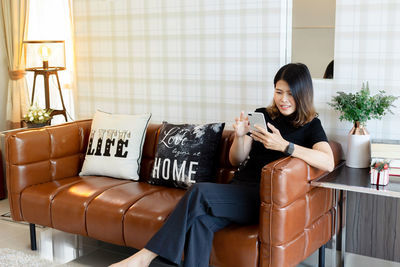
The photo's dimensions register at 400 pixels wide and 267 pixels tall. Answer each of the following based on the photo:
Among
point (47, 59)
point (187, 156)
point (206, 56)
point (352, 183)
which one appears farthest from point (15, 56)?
point (352, 183)

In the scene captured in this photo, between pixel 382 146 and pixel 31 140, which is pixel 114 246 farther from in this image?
pixel 382 146

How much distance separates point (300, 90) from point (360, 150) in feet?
1.66

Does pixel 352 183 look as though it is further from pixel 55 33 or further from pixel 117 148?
pixel 55 33

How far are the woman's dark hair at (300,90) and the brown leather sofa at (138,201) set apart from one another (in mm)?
315

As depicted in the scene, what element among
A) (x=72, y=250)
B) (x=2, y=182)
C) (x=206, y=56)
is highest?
(x=206, y=56)

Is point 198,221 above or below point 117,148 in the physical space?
below

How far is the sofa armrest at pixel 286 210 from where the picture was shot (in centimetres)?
228

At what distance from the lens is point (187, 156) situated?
3.06 metres

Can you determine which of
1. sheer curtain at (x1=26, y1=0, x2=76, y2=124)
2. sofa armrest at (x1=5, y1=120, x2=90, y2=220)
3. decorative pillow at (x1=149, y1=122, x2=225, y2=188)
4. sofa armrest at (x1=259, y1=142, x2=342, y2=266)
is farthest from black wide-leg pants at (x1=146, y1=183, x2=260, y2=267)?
sheer curtain at (x1=26, y1=0, x2=76, y2=124)

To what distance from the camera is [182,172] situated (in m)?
3.05

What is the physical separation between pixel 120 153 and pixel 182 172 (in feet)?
1.79

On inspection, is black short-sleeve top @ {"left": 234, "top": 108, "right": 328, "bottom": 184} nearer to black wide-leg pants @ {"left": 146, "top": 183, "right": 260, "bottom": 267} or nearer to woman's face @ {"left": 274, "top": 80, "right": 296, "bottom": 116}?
woman's face @ {"left": 274, "top": 80, "right": 296, "bottom": 116}

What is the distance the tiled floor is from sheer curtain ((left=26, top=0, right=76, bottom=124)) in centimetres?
126

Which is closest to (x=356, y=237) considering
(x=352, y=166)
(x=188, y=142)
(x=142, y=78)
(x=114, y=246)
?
(x=352, y=166)
